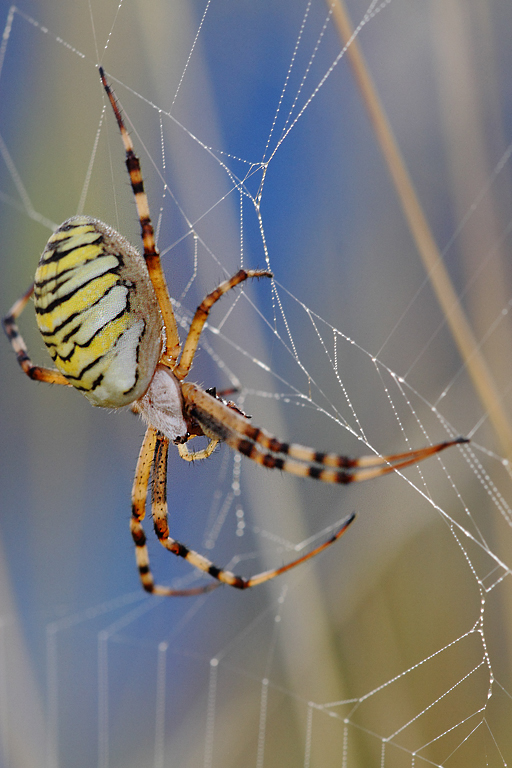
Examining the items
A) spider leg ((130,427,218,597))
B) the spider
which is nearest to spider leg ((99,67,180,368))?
the spider

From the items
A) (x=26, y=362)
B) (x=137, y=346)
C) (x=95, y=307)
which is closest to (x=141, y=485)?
(x=26, y=362)

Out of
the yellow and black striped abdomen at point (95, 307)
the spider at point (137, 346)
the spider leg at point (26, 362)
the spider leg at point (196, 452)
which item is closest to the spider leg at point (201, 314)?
the spider at point (137, 346)

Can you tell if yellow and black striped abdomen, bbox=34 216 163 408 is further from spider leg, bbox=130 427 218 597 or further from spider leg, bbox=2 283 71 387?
spider leg, bbox=130 427 218 597

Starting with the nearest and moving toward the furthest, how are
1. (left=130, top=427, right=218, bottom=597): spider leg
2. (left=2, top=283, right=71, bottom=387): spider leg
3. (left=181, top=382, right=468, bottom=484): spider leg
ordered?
(left=181, top=382, right=468, bottom=484): spider leg < (left=2, top=283, right=71, bottom=387): spider leg < (left=130, top=427, right=218, bottom=597): spider leg

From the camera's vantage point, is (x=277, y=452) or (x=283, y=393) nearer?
(x=277, y=452)

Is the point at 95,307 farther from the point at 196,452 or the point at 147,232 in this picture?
the point at 196,452

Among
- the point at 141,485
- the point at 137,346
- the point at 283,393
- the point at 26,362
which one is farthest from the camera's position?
the point at 283,393

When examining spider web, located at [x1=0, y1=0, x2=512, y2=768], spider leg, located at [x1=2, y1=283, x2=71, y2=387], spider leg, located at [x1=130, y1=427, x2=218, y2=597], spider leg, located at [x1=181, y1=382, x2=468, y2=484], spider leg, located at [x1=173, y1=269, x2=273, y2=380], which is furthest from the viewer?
spider web, located at [x1=0, y1=0, x2=512, y2=768]

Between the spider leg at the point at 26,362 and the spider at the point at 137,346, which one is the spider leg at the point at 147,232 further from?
the spider leg at the point at 26,362
